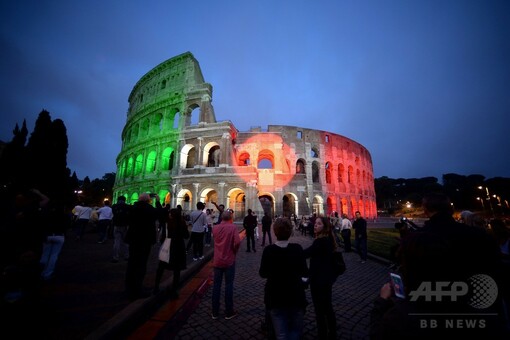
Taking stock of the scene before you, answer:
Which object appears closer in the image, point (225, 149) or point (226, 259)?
point (226, 259)

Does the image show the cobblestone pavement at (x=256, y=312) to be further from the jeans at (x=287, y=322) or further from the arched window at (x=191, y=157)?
the arched window at (x=191, y=157)

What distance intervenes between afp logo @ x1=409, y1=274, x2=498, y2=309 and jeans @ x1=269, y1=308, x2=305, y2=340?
3.90ft

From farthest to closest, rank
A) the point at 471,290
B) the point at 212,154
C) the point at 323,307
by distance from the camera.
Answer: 1. the point at 212,154
2. the point at 323,307
3. the point at 471,290

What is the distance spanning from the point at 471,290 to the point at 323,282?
4.95 feet

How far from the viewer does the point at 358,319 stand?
3.42 m

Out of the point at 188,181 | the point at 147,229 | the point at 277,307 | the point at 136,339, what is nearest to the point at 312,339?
the point at 277,307

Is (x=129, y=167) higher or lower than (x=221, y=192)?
higher

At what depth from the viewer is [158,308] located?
3.72m

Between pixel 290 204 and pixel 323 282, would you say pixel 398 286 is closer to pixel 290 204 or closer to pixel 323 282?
pixel 323 282

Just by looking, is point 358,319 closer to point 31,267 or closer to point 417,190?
point 31,267

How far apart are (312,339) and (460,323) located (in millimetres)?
2121

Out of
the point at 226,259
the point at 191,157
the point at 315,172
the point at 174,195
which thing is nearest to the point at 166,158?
the point at 191,157

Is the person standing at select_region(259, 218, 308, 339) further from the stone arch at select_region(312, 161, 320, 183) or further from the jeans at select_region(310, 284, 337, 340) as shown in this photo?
the stone arch at select_region(312, 161, 320, 183)

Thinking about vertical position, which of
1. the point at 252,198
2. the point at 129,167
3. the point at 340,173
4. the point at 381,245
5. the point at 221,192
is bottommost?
the point at 381,245
